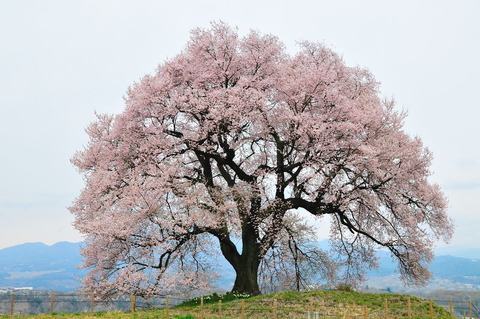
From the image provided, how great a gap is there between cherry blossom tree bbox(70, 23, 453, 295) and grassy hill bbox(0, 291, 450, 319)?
3.91 metres

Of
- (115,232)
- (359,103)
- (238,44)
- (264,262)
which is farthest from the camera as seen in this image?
(264,262)

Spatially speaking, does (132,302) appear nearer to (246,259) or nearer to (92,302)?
(92,302)

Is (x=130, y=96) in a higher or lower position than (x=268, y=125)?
higher

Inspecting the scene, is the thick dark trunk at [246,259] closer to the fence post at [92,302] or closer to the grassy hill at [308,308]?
the grassy hill at [308,308]

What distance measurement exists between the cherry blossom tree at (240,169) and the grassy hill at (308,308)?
3906 millimetres

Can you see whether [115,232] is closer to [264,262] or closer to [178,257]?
[178,257]

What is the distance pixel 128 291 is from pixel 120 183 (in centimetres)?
689

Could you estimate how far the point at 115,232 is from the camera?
26641mm

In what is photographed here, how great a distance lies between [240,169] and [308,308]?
418 inches

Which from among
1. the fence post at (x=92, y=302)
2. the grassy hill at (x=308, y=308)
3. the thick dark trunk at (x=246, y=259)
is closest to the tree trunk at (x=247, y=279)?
the thick dark trunk at (x=246, y=259)

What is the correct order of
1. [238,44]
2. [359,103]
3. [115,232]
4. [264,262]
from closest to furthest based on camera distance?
1. [115,232]
2. [359,103]
3. [238,44]
4. [264,262]

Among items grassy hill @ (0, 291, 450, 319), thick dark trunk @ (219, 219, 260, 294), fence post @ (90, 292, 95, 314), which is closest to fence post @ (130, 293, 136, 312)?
grassy hill @ (0, 291, 450, 319)

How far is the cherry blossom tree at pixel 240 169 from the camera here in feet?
91.4

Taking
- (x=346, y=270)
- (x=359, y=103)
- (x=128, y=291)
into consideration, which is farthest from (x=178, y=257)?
(x=359, y=103)
